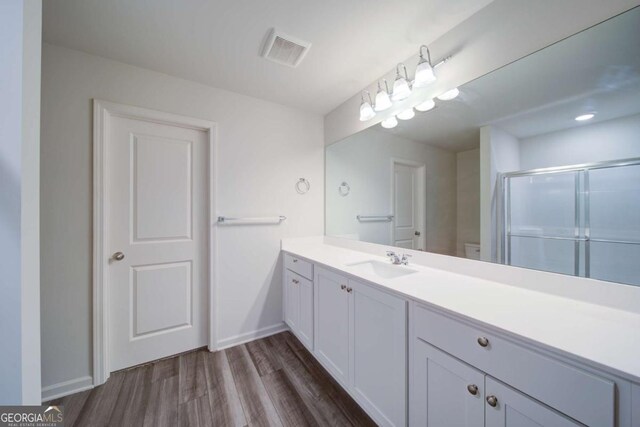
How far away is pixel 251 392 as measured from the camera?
4.95 ft

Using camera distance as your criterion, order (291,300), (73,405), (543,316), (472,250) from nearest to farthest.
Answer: (543,316) < (472,250) < (73,405) < (291,300)

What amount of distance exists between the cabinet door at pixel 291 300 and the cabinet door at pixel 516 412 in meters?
1.43

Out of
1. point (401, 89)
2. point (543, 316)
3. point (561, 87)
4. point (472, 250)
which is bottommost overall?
point (543, 316)

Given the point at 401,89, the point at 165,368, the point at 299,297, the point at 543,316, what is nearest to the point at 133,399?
the point at 165,368

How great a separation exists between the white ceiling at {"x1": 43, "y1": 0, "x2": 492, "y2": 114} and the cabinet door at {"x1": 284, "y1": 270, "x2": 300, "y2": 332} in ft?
5.75

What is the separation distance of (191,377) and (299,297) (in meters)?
0.95

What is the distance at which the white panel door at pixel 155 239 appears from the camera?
5.56ft

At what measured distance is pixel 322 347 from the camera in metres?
1.62

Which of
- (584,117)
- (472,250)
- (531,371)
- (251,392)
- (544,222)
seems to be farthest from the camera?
(251,392)

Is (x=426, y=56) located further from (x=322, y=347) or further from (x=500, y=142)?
(x=322, y=347)

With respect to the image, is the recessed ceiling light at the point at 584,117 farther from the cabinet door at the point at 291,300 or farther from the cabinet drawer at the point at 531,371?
the cabinet door at the point at 291,300

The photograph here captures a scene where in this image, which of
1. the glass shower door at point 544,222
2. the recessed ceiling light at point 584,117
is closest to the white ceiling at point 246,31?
the recessed ceiling light at point 584,117

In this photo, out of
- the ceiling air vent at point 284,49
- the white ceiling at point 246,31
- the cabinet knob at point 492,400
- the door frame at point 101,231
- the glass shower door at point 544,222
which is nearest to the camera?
the cabinet knob at point 492,400

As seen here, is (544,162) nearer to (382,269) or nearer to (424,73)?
(424,73)
